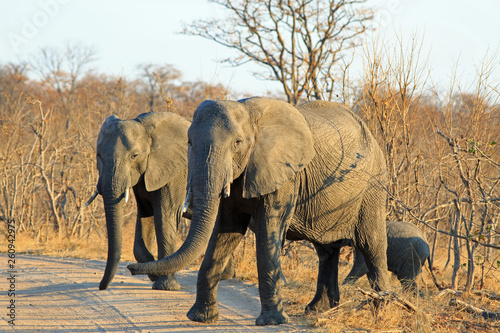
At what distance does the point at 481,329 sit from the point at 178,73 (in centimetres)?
3828

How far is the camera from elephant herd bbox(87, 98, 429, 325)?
4.22 metres

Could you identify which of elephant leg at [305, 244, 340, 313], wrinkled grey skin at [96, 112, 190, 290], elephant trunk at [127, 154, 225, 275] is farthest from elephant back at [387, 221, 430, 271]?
elephant trunk at [127, 154, 225, 275]

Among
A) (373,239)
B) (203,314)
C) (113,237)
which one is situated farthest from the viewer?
(113,237)

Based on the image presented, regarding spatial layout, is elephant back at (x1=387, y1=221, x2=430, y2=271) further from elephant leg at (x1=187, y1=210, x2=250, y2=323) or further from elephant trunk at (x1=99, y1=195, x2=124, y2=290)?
elephant trunk at (x1=99, y1=195, x2=124, y2=290)

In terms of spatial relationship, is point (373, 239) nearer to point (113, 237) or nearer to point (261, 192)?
point (261, 192)

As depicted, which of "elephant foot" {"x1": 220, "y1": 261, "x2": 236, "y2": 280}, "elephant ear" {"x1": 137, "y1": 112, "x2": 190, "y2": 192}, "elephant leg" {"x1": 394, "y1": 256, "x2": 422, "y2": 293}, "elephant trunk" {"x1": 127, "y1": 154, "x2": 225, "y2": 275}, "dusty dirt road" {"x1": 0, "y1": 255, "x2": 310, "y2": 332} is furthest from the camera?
"elephant foot" {"x1": 220, "y1": 261, "x2": 236, "y2": 280}

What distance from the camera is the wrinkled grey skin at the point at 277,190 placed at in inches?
165

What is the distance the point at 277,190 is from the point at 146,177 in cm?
219

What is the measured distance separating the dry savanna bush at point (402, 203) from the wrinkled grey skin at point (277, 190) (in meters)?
0.40

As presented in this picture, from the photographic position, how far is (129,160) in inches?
242

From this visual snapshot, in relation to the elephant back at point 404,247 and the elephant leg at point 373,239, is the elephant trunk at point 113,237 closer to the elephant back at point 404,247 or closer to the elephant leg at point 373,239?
the elephant leg at point 373,239

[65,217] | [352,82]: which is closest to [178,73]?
[65,217]

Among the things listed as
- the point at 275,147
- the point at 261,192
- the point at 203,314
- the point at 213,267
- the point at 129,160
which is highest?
the point at 275,147

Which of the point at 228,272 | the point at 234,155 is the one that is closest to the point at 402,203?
the point at 234,155
